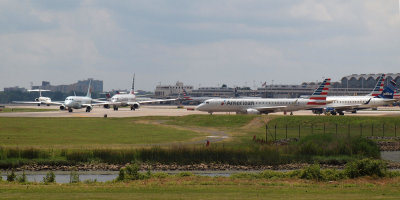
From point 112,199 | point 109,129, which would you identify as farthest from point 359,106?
point 112,199

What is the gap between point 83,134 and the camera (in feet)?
231

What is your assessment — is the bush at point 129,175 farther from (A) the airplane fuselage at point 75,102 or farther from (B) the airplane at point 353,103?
(A) the airplane fuselage at point 75,102

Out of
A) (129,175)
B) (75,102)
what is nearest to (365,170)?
(129,175)

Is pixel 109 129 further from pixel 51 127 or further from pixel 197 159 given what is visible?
pixel 197 159

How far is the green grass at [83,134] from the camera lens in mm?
60547

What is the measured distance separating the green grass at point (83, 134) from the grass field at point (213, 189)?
893 inches

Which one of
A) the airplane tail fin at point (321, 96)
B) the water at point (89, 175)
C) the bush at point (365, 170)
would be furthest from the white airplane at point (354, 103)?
the bush at point (365, 170)

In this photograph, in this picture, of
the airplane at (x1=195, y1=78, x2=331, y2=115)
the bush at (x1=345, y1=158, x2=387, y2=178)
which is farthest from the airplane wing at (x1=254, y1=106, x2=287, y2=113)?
the bush at (x1=345, y1=158, x2=387, y2=178)

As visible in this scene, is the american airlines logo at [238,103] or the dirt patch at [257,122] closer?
A: the dirt patch at [257,122]

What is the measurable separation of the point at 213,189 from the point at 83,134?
4011cm

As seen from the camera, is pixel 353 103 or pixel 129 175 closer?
pixel 129 175

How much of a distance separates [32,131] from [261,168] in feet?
121

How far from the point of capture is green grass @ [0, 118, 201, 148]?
60.5 metres

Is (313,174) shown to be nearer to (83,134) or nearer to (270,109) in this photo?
(83,134)
